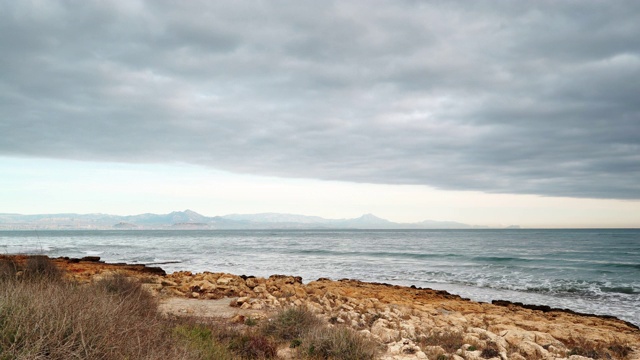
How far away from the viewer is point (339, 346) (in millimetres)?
7422

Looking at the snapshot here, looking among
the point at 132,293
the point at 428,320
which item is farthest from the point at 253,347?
the point at 428,320

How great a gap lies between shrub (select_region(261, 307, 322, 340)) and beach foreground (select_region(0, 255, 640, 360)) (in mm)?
1108

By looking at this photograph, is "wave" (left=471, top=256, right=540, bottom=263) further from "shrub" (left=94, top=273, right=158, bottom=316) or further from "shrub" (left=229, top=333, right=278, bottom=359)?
"shrub" (left=94, top=273, right=158, bottom=316)

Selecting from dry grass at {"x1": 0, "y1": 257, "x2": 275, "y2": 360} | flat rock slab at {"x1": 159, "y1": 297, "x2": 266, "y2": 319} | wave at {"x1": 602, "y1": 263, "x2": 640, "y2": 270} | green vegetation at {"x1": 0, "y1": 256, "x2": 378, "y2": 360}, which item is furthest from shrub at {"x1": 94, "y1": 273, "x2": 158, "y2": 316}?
wave at {"x1": 602, "y1": 263, "x2": 640, "y2": 270}

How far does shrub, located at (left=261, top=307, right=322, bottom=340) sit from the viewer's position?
30.3ft

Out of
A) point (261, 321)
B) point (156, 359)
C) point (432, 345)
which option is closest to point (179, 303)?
point (261, 321)

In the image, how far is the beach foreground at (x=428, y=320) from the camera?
9133mm

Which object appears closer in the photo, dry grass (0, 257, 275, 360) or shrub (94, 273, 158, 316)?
dry grass (0, 257, 275, 360)

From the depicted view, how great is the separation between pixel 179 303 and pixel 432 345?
353 inches

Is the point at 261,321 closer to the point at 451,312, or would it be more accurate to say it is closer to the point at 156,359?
the point at 156,359

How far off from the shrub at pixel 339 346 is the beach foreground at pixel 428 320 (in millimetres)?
395

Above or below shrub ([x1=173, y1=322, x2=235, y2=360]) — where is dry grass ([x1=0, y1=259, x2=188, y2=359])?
above

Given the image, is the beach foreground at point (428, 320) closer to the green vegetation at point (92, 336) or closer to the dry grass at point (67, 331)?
the green vegetation at point (92, 336)

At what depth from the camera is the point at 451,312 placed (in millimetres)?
15156
